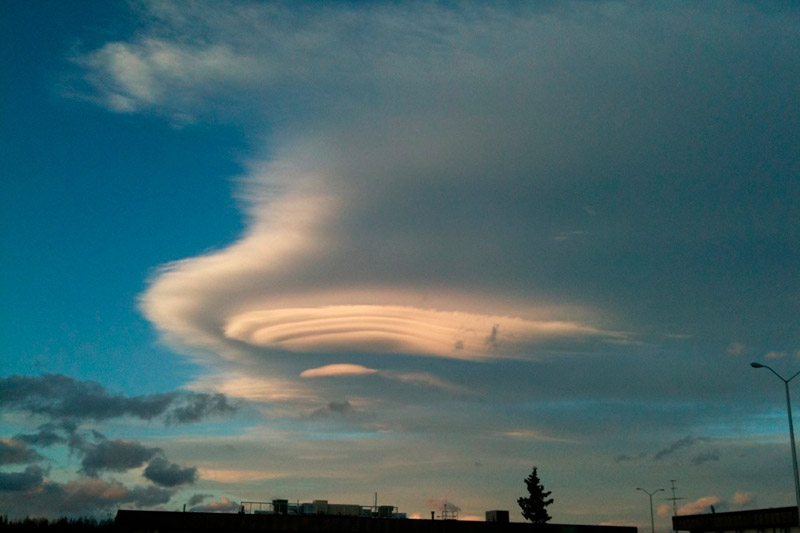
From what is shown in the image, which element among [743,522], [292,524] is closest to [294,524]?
[292,524]

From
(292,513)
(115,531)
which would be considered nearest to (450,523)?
(292,513)

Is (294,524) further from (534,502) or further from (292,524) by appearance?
(534,502)

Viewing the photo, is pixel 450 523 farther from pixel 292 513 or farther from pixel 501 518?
pixel 292 513

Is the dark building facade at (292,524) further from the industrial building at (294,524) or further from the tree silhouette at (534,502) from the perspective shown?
the tree silhouette at (534,502)

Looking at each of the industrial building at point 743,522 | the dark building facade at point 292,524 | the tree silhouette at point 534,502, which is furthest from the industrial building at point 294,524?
the tree silhouette at point 534,502

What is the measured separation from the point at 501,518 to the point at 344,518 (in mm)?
18080

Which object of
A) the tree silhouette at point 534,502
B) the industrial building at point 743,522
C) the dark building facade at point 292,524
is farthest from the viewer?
the tree silhouette at point 534,502

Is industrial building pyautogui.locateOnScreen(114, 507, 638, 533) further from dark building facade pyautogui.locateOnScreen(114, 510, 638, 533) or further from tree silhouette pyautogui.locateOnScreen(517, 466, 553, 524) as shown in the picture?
tree silhouette pyautogui.locateOnScreen(517, 466, 553, 524)

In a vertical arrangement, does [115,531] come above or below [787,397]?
below

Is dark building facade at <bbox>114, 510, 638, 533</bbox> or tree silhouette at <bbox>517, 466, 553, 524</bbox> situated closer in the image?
dark building facade at <bbox>114, 510, 638, 533</bbox>

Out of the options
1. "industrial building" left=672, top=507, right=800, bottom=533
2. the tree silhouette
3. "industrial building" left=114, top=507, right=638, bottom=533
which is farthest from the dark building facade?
the tree silhouette

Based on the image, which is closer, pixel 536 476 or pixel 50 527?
pixel 50 527

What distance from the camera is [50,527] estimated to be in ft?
361

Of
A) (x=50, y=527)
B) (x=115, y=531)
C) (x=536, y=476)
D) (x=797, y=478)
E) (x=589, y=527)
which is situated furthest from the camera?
(x=536, y=476)
